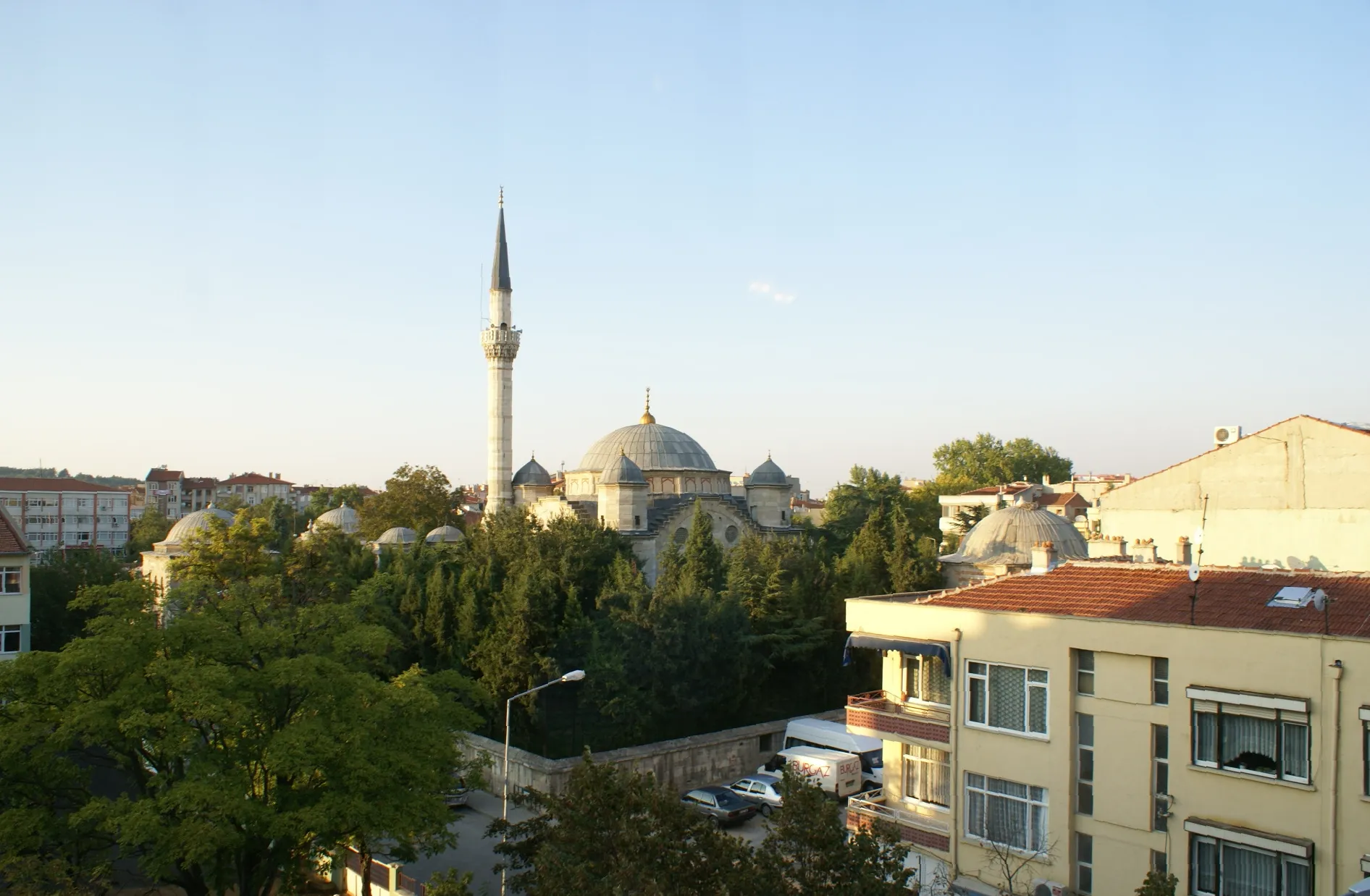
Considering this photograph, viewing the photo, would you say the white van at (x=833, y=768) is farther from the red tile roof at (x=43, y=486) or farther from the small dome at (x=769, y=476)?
the red tile roof at (x=43, y=486)

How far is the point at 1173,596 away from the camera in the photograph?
12.4 metres

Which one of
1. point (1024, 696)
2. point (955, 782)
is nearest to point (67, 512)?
point (955, 782)

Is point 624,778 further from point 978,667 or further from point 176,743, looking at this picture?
point 176,743

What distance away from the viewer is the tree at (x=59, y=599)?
30844 millimetres

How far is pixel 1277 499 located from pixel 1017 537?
14972mm

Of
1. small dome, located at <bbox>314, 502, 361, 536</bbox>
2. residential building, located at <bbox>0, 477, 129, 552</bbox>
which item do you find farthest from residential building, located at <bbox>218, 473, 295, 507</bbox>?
small dome, located at <bbox>314, 502, 361, 536</bbox>

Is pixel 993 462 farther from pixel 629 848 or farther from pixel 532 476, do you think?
pixel 629 848

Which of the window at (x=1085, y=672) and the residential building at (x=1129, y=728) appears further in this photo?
the window at (x=1085, y=672)

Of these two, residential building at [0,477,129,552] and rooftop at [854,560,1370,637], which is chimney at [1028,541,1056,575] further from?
residential building at [0,477,129,552]

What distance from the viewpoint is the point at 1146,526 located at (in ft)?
61.0

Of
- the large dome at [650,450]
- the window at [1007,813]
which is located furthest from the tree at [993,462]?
the window at [1007,813]

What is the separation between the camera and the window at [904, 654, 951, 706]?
1434 cm

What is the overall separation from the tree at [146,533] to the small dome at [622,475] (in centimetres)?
3023

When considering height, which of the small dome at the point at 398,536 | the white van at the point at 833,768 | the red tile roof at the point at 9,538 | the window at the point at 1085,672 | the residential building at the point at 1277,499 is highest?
the residential building at the point at 1277,499
